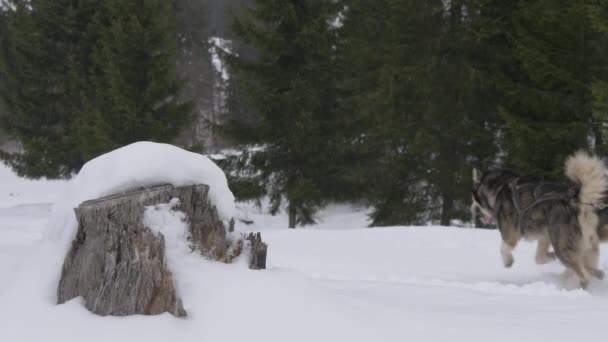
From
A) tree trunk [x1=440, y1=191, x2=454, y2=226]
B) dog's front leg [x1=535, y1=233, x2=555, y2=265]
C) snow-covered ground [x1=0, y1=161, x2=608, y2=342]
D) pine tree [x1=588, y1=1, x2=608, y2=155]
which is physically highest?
pine tree [x1=588, y1=1, x2=608, y2=155]

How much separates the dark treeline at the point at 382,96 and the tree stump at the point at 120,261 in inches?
397

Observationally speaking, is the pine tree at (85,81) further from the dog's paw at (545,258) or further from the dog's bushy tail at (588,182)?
the dog's bushy tail at (588,182)

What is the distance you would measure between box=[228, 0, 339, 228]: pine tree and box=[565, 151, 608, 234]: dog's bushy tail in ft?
35.1

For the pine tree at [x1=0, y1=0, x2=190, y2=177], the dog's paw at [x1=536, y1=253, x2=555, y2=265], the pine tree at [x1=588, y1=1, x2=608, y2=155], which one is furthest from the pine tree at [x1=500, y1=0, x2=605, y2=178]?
the pine tree at [x1=0, y1=0, x2=190, y2=177]

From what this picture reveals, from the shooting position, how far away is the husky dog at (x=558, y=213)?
5.88 m

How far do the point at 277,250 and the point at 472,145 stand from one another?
793 centimetres

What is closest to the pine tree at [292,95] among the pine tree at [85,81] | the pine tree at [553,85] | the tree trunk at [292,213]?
the tree trunk at [292,213]

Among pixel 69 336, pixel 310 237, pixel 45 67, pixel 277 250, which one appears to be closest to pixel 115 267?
pixel 69 336

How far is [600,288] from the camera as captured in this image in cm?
619

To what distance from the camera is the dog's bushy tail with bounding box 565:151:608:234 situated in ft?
18.9

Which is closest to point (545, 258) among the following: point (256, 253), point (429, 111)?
point (256, 253)

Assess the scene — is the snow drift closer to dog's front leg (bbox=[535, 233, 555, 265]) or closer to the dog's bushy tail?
the dog's bushy tail

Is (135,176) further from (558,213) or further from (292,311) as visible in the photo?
(558,213)

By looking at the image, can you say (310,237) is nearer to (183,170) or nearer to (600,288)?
(600,288)
